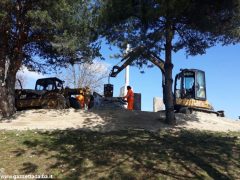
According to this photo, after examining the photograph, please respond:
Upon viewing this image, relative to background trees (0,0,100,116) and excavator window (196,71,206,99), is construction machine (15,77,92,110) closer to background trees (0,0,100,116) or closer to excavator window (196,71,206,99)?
background trees (0,0,100,116)

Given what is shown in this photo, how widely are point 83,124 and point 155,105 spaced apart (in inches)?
670

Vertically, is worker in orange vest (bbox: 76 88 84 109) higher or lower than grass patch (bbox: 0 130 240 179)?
higher

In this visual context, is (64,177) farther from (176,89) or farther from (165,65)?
(176,89)

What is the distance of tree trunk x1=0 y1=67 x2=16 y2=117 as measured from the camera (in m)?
21.1

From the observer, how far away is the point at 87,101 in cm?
2666

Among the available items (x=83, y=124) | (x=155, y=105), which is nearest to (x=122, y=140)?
(x=83, y=124)

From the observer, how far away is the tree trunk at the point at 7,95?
2111 cm

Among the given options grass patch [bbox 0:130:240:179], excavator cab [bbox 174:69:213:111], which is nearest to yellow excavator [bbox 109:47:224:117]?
excavator cab [bbox 174:69:213:111]

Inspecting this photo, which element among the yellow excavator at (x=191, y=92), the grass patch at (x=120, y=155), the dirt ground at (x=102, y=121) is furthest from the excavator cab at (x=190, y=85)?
the grass patch at (x=120, y=155)

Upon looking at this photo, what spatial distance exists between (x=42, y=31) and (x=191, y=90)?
9196 mm

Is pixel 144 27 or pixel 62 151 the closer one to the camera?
Answer: pixel 62 151

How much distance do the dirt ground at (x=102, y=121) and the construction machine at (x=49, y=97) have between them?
296 cm

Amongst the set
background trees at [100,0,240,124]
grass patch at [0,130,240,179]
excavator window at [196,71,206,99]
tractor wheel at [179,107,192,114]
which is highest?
Answer: background trees at [100,0,240,124]

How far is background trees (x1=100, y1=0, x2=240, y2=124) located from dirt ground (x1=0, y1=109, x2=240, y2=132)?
4.00ft
